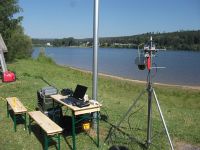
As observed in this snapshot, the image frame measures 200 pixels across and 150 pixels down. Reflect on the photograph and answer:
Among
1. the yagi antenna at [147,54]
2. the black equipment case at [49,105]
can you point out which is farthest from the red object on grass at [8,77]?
the yagi antenna at [147,54]

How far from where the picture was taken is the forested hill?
22.8 feet

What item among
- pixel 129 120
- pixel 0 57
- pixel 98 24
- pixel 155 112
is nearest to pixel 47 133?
pixel 98 24

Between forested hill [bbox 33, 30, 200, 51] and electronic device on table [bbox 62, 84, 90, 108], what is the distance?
136 centimetres

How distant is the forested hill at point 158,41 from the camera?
6953 millimetres

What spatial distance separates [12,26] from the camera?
29953mm

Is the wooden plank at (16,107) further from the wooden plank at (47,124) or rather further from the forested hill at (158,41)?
the forested hill at (158,41)

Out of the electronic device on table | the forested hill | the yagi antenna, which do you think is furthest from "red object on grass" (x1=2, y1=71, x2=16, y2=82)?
the yagi antenna

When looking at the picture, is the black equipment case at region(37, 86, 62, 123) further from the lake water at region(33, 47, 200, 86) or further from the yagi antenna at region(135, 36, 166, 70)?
the yagi antenna at region(135, 36, 166, 70)

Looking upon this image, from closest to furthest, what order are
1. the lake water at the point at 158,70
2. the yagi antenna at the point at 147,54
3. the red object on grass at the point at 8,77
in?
the yagi antenna at the point at 147,54 → the red object on grass at the point at 8,77 → the lake water at the point at 158,70

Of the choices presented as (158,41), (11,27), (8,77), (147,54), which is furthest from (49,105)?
(11,27)

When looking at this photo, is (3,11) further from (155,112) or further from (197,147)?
(197,147)

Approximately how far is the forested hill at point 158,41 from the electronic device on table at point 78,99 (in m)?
1.36

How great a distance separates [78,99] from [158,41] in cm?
241

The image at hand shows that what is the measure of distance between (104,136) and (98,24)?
2.78 metres
